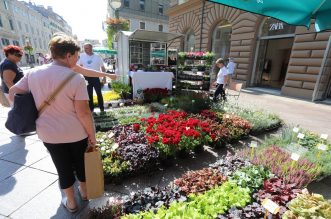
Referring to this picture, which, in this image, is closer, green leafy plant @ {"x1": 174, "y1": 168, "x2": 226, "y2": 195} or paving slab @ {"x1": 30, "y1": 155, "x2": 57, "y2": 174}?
green leafy plant @ {"x1": 174, "y1": 168, "x2": 226, "y2": 195}

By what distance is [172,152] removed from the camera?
10.8ft

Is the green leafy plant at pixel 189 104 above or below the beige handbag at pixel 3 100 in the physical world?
below

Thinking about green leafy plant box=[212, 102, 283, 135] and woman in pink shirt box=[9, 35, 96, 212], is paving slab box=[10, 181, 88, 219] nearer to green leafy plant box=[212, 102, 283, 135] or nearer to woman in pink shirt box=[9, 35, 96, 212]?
woman in pink shirt box=[9, 35, 96, 212]

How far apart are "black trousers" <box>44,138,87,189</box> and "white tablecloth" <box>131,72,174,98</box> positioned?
18.6 ft

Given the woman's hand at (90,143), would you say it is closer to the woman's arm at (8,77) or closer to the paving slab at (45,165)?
the paving slab at (45,165)

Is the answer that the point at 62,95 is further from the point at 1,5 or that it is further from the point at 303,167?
the point at 1,5

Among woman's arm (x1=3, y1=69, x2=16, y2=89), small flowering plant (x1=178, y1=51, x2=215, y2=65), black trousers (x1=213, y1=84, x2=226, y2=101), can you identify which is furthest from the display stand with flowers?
woman's arm (x1=3, y1=69, x2=16, y2=89)

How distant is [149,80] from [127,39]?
7.48ft

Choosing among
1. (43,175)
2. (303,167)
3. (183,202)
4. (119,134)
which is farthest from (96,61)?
(303,167)

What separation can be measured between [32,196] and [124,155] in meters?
1.34

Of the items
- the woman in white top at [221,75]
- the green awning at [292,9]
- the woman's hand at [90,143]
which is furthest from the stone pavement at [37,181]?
the woman in white top at [221,75]

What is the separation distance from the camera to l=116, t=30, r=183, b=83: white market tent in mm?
8711

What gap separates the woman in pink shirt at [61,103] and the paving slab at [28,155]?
74.6 inches

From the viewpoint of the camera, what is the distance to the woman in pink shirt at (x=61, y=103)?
6.10 feet
